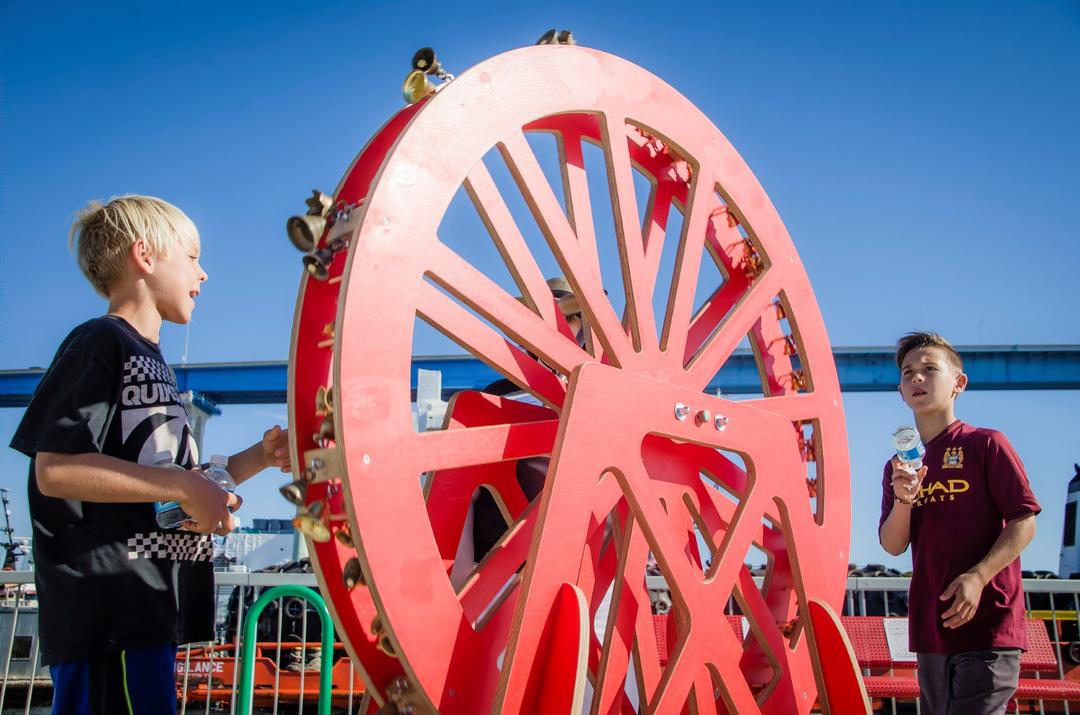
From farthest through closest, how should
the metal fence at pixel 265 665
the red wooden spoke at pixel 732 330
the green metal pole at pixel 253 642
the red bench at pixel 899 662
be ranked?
the metal fence at pixel 265 665
the red bench at pixel 899 662
the green metal pole at pixel 253 642
the red wooden spoke at pixel 732 330

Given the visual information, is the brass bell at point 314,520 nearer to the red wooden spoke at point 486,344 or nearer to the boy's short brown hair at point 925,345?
the red wooden spoke at point 486,344

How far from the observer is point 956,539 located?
333 cm

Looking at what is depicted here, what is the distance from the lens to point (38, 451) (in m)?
2.05

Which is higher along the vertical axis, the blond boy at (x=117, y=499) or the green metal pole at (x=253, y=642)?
the blond boy at (x=117, y=499)

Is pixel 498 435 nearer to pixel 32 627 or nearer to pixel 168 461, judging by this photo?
pixel 168 461

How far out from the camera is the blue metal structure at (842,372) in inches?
912

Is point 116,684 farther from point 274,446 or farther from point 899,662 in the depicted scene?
point 899,662

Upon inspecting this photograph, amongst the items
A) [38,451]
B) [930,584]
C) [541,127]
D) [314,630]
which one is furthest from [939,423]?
[314,630]

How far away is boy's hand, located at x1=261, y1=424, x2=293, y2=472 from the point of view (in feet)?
8.60

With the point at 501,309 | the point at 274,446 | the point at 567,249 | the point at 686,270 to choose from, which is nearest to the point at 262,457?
the point at 274,446

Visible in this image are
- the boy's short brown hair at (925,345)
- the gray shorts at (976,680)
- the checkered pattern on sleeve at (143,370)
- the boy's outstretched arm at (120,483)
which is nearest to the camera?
the boy's outstretched arm at (120,483)

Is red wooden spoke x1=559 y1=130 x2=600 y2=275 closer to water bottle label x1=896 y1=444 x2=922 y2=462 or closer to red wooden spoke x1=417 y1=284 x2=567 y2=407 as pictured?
red wooden spoke x1=417 y1=284 x2=567 y2=407

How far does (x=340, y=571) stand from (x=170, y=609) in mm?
453

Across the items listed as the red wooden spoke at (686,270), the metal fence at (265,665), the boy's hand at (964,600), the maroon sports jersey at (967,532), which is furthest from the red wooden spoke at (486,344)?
the metal fence at (265,665)
